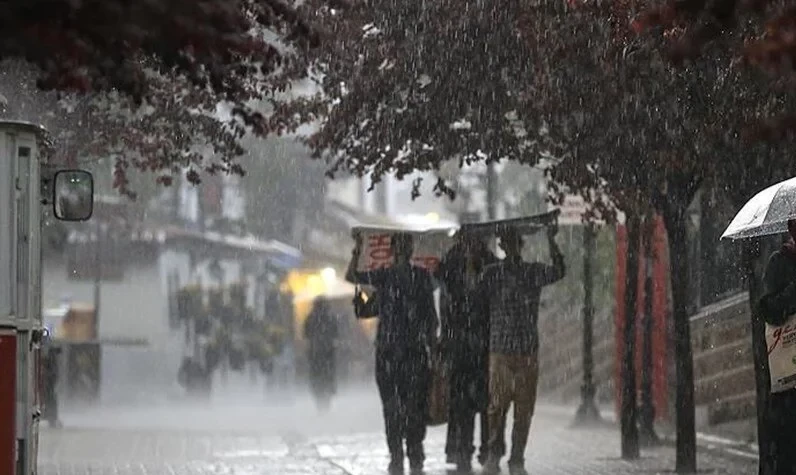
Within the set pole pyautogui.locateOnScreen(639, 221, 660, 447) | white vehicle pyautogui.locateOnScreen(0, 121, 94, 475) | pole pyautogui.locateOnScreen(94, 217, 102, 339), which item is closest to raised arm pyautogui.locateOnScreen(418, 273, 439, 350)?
pole pyautogui.locateOnScreen(639, 221, 660, 447)

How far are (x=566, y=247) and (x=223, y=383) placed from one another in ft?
30.4

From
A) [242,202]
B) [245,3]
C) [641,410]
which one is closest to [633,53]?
[245,3]

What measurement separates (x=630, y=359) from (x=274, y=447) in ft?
12.0

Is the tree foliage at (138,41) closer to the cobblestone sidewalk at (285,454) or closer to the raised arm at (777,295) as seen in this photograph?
the raised arm at (777,295)

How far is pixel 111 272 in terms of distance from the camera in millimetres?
36094

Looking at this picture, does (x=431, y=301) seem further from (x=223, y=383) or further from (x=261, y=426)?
(x=223, y=383)

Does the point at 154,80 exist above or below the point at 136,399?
above

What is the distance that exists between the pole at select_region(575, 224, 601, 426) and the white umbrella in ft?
37.1

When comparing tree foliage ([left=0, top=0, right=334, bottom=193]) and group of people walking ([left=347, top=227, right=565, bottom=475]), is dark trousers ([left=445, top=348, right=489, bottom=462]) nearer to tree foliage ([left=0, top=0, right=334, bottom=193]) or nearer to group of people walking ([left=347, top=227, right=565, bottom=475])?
group of people walking ([left=347, top=227, right=565, bottom=475])

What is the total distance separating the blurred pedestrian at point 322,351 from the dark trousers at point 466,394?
1050 cm

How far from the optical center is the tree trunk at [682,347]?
15.2 metres

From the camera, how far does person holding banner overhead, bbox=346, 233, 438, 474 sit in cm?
1498

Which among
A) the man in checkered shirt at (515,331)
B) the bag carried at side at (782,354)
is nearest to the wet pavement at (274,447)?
the man in checkered shirt at (515,331)

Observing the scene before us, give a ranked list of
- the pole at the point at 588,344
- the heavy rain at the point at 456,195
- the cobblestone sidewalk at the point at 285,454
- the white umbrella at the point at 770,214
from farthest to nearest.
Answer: the pole at the point at 588,344, the cobblestone sidewalk at the point at 285,454, the white umbrella at the point at 770,214, the heavy rain at the point at 456,195
